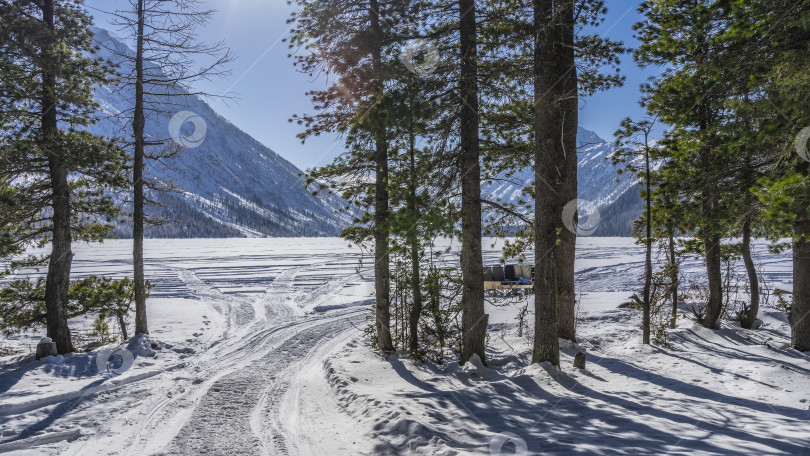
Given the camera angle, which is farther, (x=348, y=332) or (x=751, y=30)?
(x=348, y=332)

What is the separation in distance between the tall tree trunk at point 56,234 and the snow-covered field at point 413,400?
115 centimetres

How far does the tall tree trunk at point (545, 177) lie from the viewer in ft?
23.5

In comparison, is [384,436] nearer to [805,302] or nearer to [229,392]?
[229,392]

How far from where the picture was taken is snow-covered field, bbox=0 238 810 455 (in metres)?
4.80

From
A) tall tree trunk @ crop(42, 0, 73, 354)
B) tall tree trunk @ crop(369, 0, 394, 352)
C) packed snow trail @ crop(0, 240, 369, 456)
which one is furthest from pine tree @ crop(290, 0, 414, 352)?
tall tree trunk @ crop(42, 0, 73, 354)

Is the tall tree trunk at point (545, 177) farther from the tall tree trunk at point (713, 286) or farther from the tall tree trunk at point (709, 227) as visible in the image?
the tall tree trunk at point (713, 286)

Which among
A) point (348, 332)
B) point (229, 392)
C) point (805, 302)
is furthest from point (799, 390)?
point (348, 332)

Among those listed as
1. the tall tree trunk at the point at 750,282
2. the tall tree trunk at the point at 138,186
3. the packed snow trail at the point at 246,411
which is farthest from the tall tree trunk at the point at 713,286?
the tall tree trunk at the point at 138,186

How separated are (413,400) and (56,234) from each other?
1028cm

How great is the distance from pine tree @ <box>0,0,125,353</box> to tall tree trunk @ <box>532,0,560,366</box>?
1065cm

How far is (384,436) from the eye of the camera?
541 cm

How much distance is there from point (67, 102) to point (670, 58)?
46.3ft

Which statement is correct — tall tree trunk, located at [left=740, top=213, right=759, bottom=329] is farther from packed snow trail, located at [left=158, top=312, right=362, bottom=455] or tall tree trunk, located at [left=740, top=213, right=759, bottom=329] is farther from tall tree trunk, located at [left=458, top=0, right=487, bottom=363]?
packed snow trail, located at [left=158, top=312, right=362, bottom=455]

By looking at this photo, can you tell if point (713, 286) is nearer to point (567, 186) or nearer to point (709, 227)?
point (709, 227)
